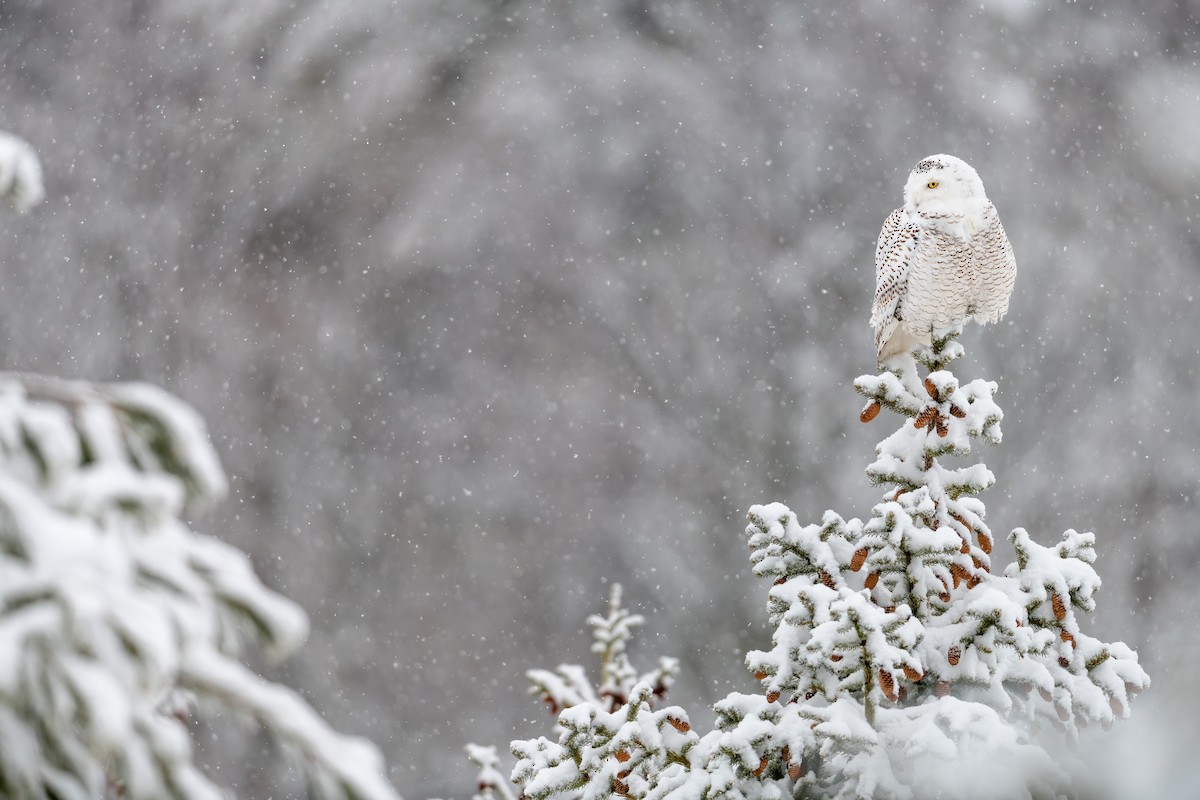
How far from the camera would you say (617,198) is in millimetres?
14438

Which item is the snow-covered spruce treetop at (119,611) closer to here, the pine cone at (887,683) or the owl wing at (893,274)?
the pine cone at (887,683)

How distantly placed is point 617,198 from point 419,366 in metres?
3.28

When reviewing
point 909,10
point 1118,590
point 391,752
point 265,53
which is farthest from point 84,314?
point 1118,590

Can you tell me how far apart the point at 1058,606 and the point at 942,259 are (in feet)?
4.00

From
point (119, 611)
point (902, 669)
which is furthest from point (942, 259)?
point (119, 611)

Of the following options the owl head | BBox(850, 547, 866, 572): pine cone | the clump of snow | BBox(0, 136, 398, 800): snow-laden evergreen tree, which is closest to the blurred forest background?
the owl head

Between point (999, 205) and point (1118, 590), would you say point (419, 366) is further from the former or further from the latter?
point (1118, 590)

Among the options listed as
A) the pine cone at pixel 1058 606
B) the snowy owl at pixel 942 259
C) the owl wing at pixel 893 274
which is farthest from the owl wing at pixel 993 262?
the pine cone at pixel 1058 606

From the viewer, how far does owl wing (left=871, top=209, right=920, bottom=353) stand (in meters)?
3.41

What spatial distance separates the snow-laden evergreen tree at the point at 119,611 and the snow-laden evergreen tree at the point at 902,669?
4.29 ft

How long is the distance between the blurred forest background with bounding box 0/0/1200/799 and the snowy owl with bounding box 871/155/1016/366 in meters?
7.56

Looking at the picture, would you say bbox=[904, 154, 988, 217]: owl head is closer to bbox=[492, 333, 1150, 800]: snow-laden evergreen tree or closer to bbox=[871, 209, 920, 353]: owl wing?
bbox=[871, 209, 920, 353]: owl wing

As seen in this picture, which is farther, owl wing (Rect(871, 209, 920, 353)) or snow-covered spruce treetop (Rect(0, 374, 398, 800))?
owl wing (Rect(871, 209, 920, 353))

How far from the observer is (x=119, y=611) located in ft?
3.47
